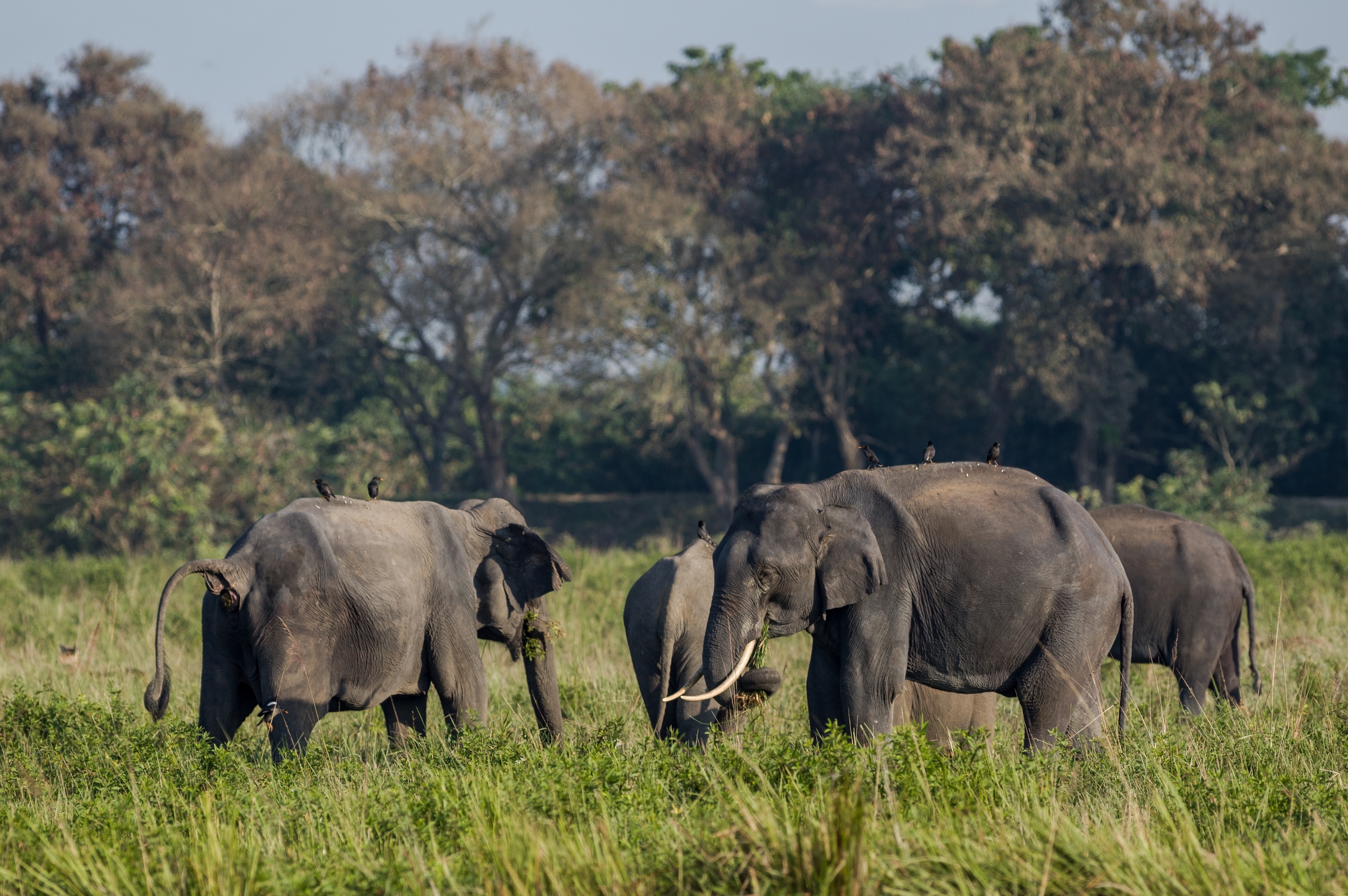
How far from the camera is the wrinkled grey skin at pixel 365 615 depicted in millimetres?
6383

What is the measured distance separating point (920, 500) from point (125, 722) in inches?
197

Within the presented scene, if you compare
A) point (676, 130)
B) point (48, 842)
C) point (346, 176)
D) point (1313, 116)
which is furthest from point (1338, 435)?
point (48, 842)

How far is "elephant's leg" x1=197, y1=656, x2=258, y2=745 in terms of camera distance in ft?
21.6

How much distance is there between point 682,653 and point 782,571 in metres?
1.97

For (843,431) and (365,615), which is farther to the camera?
(843,431)

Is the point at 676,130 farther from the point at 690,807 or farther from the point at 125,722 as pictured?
the point at 690,807

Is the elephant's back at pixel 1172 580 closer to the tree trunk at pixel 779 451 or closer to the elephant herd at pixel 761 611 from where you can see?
the elephant herd at pixel 761 611

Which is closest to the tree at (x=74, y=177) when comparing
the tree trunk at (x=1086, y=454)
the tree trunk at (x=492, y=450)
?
the tree trunk at (x=492, y=450)

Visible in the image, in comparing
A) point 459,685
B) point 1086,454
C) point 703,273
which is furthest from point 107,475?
point 459,685

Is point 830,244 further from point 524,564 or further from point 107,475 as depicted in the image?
point 524,564

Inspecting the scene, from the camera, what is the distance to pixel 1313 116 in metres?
26.2

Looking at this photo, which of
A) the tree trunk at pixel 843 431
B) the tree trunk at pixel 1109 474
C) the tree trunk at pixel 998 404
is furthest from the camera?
the tree trunk at pixel 843 431

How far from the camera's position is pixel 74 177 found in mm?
29672

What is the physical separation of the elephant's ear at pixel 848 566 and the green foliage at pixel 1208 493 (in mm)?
19704
